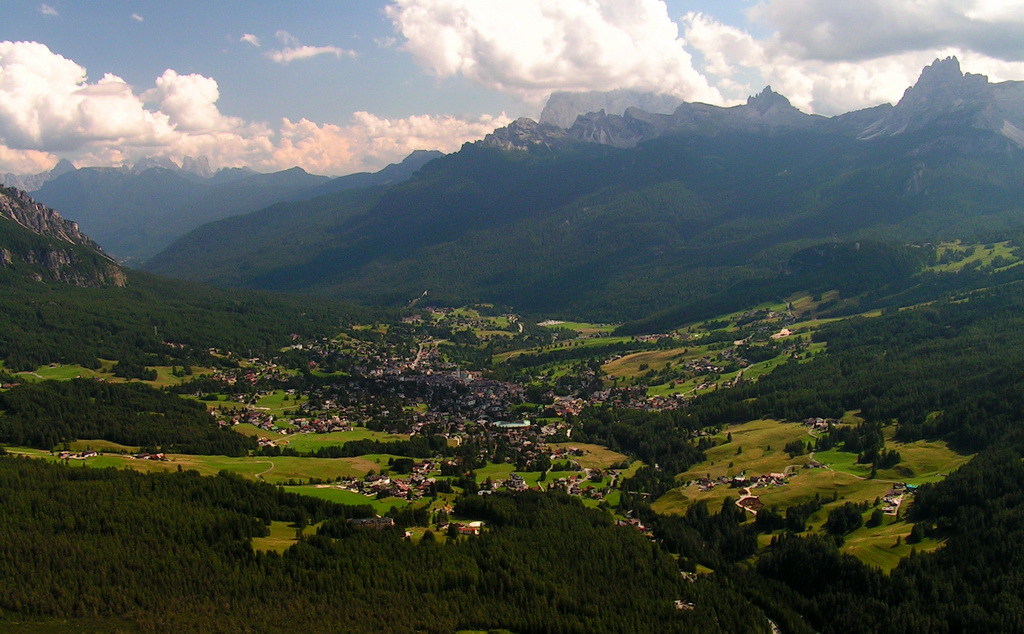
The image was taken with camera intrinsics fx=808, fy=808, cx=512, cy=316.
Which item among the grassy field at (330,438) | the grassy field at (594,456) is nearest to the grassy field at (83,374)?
the grassy field at (330,438)

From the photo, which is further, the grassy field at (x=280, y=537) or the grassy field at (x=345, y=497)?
the grassy field at (x=345, y=497)

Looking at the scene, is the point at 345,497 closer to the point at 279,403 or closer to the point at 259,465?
the point at 259,465

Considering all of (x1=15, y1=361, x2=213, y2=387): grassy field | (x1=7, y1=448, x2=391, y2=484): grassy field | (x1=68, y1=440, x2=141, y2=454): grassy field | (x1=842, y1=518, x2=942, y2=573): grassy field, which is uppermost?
(x1=15, y1=361, x2=213, y2=387): grassy field

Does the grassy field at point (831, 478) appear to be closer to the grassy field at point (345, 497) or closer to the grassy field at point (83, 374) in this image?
the grassy field at point (345, 497)

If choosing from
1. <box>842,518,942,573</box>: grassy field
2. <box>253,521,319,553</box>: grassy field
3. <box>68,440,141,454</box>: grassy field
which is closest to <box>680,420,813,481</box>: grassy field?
<box>842,518,942,573</box>: grassy field

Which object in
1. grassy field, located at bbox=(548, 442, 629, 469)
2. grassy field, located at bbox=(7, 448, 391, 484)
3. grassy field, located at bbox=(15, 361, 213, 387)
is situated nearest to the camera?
grassy field, located at bbox=(7, 448, 391, 484)

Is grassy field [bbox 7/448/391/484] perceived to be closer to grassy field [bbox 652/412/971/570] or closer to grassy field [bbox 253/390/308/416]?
grassy field [bbox 253/390/308/416]

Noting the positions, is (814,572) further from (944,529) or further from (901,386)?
(901,386)

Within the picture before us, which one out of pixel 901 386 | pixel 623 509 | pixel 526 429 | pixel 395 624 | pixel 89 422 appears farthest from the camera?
pixel 526 429

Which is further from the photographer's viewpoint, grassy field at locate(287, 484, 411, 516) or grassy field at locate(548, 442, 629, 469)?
grassy field at locate(548, 442, 629, 469)

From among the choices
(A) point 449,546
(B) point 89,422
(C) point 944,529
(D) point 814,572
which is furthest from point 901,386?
(B) point 89,422

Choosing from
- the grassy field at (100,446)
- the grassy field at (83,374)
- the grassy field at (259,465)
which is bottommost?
the grassy field at (259,465)
